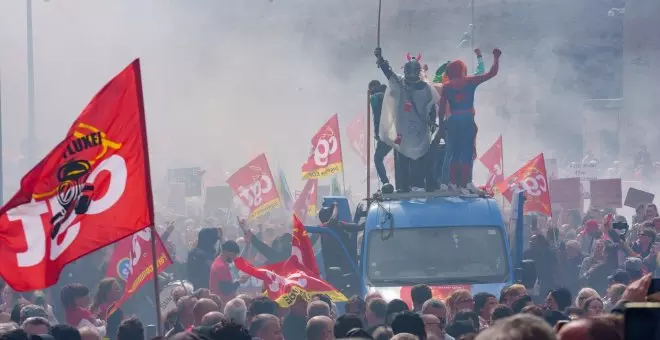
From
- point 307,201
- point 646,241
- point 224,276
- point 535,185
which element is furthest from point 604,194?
point 224,276

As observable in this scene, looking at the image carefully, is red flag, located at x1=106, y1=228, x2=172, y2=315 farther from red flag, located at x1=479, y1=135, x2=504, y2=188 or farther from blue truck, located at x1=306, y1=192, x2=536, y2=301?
red flag, located at x1=479, y1=135, x2=504, y2=188

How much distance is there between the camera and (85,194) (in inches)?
290

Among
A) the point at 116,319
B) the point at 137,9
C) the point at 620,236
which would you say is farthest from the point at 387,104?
the point at 137,9

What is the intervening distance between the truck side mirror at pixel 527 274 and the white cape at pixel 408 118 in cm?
205

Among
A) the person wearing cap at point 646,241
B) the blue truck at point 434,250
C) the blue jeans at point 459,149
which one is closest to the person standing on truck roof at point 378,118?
the blue jeans at point 459,149

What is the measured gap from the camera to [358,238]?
13625 millimetres

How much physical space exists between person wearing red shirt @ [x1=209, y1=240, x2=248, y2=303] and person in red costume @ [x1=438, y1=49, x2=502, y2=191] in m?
2.41

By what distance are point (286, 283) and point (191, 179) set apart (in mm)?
15634

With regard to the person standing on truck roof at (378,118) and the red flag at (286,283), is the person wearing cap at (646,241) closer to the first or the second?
the person standing on truck roof at (378,118)

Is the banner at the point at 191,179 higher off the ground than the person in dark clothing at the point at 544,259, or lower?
higher

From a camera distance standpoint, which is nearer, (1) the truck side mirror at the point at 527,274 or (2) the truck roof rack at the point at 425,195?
(1) the truck side mirror at the point at 527,274

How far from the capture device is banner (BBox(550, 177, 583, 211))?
20.3m

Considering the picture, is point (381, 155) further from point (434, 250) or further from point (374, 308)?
point (374, 308)

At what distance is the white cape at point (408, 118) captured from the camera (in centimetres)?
1302
